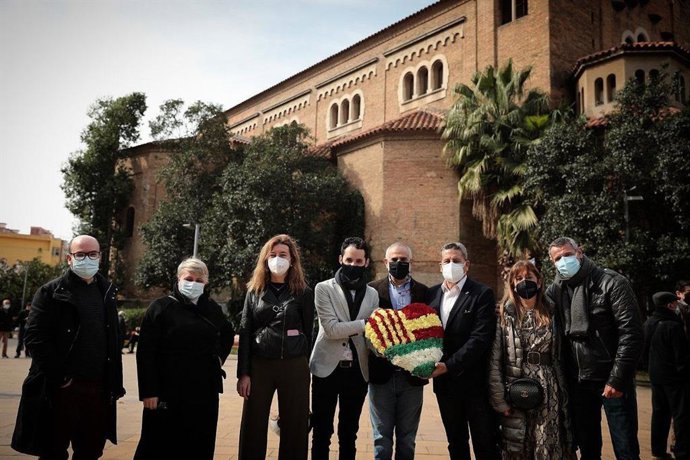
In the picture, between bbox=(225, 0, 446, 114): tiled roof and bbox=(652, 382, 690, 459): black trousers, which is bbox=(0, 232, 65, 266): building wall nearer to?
bbox=(225, 0, 446, 114): tiled roof

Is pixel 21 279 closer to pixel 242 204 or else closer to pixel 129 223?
pixel 129 223

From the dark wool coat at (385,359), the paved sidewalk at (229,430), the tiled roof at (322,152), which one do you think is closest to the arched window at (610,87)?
the tiled roof at (322,152)

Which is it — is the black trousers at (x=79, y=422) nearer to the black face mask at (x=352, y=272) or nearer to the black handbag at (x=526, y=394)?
the black face mask at (x=352, y=272)

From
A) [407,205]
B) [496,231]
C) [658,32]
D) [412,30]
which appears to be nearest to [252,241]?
[407,205]

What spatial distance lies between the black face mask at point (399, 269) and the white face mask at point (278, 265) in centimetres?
95

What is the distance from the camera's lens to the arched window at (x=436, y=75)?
2698 centimetres

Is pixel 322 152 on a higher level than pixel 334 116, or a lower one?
lower

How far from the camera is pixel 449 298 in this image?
16.4ft

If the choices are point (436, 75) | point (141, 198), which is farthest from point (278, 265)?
point (141, 198)

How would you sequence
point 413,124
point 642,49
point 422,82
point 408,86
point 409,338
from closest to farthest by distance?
point 409,338
point 642,49
point 413,124
point 422,82
point 408,86

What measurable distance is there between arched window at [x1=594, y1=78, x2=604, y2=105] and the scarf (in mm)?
19337

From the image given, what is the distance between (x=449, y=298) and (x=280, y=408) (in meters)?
1.79

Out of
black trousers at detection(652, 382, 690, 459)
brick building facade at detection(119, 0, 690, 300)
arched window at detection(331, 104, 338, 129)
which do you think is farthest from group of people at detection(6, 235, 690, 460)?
arched window at detection(331, 104, 338, 129)

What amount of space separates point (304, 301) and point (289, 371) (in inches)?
25.1
